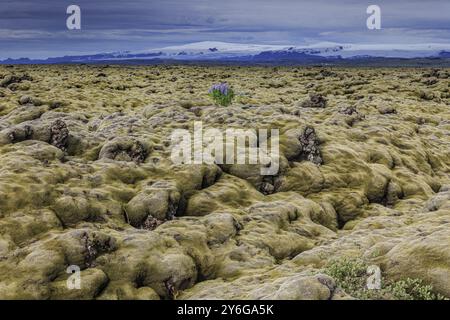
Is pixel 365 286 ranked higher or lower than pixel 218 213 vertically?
lower

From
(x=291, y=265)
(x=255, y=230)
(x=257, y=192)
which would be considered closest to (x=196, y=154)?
(x=257, y=192)

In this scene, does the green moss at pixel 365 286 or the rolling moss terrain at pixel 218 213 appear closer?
the green moss at pixel 365 286

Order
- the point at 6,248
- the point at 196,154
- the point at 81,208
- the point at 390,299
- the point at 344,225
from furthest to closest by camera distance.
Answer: the point at 196,154, the point at 344,225, the point at 81,208, the point at 6,248, the point at 390,299

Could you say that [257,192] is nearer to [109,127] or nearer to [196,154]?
[196,154]

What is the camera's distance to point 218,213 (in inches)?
484

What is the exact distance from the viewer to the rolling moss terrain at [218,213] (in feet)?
28.7

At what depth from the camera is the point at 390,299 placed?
24.2 ft

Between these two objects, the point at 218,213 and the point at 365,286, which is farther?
the point at 218,213

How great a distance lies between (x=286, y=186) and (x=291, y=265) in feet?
17.0

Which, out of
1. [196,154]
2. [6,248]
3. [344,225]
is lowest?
[344,225]

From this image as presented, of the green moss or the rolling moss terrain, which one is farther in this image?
the rolling moss terrain

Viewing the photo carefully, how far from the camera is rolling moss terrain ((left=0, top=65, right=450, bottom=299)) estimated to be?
8.76 m

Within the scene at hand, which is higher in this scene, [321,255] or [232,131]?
[232,131]
